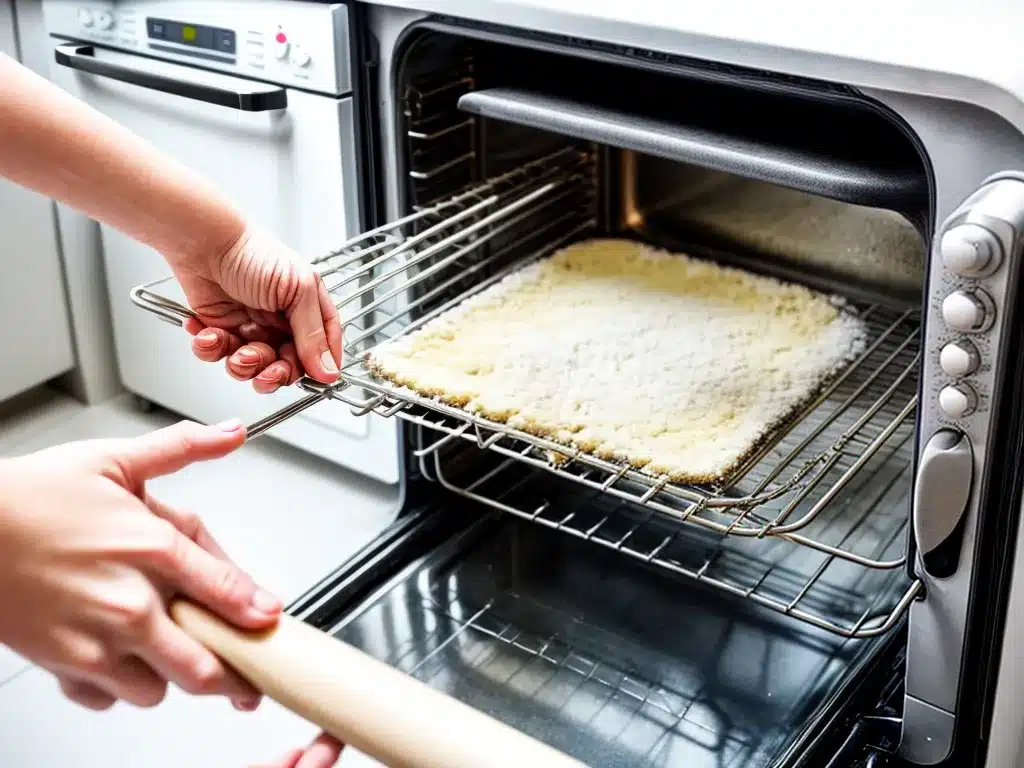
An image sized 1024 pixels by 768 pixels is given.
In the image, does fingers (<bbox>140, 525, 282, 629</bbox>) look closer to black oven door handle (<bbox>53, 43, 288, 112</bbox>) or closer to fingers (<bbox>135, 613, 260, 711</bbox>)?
fingers (<bbox>135, 613, 260, 711</bbox>)

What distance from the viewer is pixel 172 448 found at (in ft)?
2.37

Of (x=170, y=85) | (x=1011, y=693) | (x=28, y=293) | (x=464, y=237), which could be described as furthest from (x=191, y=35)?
(x=1011, y=693)

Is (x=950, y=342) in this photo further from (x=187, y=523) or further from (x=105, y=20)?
(x=105, y=20)

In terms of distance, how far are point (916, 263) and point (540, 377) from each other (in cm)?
49

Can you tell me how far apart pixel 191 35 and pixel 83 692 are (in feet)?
2.92

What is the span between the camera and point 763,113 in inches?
45.7

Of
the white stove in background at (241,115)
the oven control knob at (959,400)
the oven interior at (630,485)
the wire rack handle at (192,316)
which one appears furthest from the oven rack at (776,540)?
the oven control knob at (959,400)

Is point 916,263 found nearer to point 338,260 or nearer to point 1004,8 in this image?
point 1004,8

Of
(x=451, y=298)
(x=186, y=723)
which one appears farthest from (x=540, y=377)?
(x=186, y=723)

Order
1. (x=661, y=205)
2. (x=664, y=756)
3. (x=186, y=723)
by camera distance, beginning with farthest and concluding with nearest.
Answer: (x=661, y=205)
(x=186, y=723)
(x=664, y=756)

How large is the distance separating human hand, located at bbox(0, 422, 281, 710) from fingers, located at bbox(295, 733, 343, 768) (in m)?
0.05

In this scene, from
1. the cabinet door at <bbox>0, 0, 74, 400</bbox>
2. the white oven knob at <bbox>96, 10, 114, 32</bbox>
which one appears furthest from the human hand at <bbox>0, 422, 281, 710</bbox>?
the cabinet door at <bbox>0, 0, 74, 400</bbox>

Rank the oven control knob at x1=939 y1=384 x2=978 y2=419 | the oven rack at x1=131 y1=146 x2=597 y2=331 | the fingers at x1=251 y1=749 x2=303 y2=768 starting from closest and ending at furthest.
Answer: the fingers at x1=251 y1=749 x2=303 y2=768 < the oven control knob at x1=939 y1=384 x2=978 y2=419 < the oven rack at x1=131 y1=146 x2=597 y2=331

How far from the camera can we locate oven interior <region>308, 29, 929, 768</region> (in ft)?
3.69
